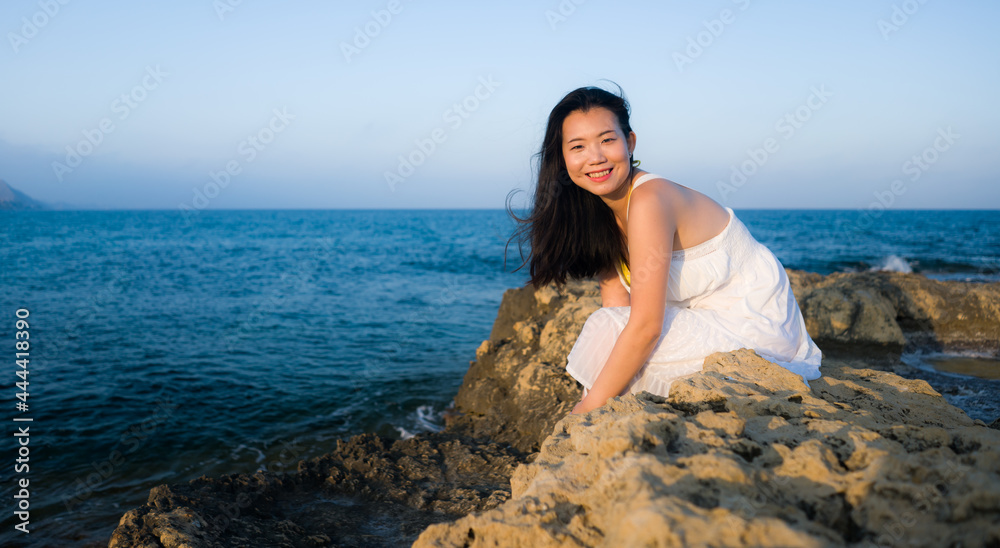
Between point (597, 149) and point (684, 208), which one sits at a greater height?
point (597, 149)

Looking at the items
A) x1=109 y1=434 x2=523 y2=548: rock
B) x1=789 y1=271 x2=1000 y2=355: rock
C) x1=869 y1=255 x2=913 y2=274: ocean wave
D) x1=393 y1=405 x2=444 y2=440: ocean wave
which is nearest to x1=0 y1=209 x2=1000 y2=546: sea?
x1=393 y1=405 x2=444 y2=440: ocean wave

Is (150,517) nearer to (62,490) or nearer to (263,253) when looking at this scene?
(62,490)

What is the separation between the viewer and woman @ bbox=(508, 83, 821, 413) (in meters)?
2.60

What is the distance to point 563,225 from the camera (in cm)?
329

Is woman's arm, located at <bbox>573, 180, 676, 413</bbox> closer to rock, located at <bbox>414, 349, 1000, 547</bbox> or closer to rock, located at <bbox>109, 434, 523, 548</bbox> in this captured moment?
rock, located at <bbox>414, 349, 1000, 547</bbox>

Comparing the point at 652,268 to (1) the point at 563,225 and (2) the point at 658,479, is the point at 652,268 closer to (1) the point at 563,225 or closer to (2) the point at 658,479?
(1) the point at 563,225

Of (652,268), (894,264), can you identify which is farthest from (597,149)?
(894,264)

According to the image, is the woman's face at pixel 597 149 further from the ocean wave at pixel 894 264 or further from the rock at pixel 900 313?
the ocean wave at pixel 894 264

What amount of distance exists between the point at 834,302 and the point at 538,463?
5.55 metres

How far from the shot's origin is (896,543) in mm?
1208

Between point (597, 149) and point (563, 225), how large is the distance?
605mm

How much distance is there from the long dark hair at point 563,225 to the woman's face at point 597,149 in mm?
151

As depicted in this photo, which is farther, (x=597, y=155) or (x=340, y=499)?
(x=340, y=499)

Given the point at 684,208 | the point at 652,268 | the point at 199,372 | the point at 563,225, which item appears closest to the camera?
the point at 652,268
